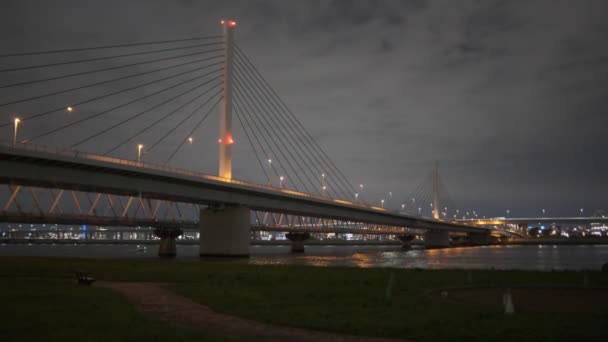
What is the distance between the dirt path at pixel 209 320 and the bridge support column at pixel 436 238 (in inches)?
5360

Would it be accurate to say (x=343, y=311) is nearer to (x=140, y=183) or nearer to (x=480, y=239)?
(x=140, y=183)

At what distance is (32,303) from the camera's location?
1475 centimetres

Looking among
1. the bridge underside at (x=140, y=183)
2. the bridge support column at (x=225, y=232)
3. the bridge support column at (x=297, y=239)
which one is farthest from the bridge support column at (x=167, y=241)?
the bridge support column at (x=297, y=239)

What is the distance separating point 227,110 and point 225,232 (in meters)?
17.2

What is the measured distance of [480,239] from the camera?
181 m

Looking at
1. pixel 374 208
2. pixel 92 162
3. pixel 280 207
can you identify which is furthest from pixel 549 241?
pixel 92 162

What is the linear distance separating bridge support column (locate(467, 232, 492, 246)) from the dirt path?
6928 inches

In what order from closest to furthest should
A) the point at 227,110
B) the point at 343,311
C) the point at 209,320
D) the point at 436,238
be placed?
the point at 209,320 → the point at 343,311 → the point at 227,110 → the point at 436,238

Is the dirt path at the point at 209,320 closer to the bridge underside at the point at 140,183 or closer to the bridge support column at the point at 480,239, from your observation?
the bridge underside at the point at 140,183

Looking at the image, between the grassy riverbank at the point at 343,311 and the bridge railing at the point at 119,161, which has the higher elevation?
the bridge railing at the point at 119,161

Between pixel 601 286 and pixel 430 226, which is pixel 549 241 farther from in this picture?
pixel 601 286

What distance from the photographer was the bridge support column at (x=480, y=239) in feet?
589

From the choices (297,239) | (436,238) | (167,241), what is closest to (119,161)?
(167,241)

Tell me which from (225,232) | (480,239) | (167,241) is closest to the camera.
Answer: (225,232)
